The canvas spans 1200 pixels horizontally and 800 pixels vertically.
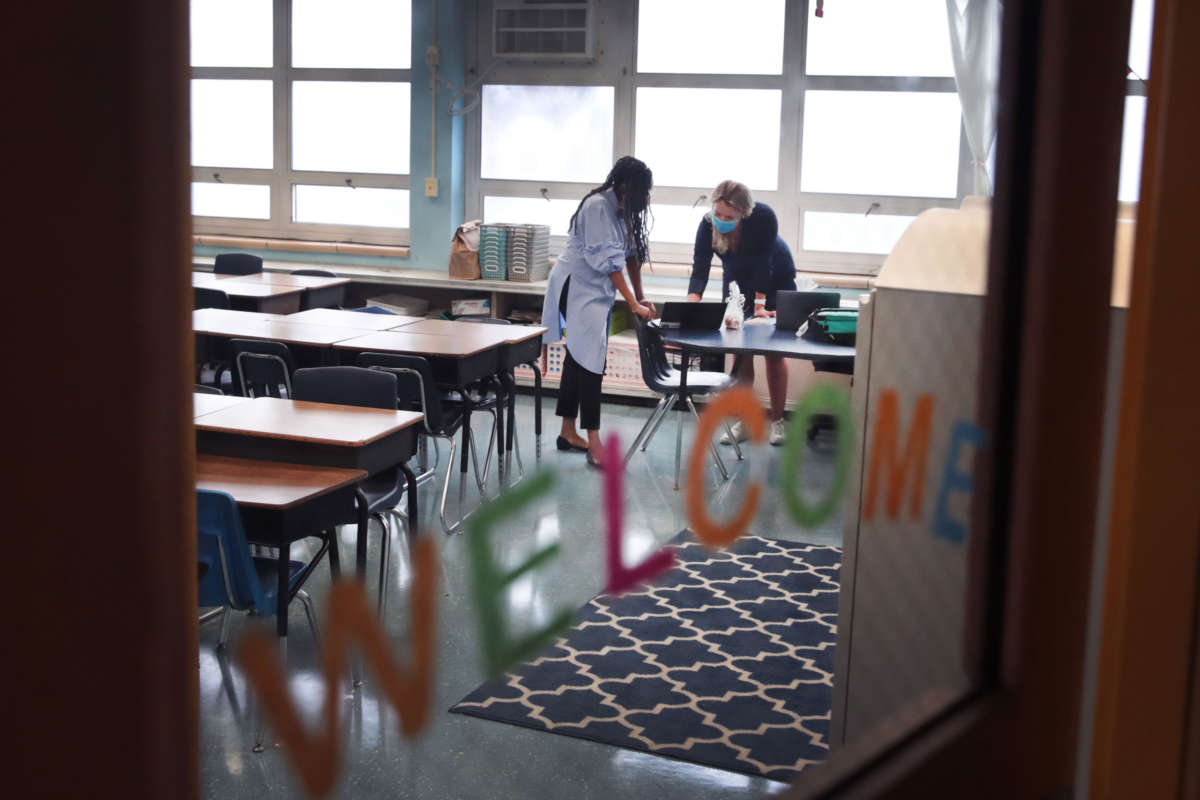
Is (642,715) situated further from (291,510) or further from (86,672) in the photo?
(86,672)

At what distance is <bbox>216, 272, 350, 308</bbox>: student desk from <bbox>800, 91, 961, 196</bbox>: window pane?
288 cm

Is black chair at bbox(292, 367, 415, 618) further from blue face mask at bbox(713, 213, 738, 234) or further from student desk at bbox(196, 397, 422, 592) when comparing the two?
blue face mask at bbox(713, 213, 738, 234)

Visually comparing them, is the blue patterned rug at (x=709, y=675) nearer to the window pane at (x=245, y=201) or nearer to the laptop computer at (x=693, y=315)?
the laptop computer at (x=693, y=315)

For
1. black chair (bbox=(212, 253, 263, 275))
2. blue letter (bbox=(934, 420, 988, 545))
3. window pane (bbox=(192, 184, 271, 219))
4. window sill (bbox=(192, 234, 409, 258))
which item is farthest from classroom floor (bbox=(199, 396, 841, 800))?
window pane (bbox=(192, 184, 271, 219))

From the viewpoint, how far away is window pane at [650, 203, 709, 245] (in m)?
7.48

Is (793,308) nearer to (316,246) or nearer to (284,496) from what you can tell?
(284,496)

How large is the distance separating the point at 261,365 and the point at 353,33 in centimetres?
386

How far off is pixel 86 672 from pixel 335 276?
6996mm

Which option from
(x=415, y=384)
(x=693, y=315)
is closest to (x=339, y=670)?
(x=415, y=384)

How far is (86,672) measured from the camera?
427 millimetres

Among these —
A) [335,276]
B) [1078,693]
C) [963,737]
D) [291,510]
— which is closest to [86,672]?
[963,737]

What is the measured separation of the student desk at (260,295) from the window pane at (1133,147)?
5466 mm

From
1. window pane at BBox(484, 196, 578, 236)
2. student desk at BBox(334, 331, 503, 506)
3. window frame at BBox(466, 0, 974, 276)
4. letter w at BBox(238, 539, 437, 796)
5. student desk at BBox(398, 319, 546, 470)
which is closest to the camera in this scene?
letter w at BBox(238, 539, 437, 796)

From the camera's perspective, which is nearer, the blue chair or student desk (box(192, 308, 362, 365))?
the blue chair
